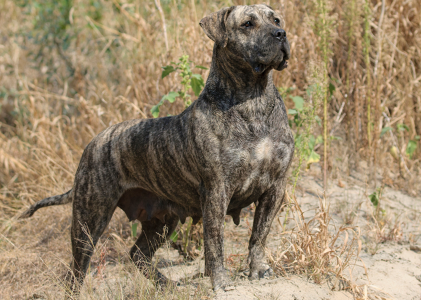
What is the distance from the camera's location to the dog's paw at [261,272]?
3.01 metres

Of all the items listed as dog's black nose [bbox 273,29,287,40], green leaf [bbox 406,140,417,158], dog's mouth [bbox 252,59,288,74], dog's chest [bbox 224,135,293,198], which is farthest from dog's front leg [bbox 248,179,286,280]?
green leaf [bbox 406,140,417,158]

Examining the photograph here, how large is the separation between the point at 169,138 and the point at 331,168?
2720mm

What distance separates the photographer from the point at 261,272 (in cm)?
301

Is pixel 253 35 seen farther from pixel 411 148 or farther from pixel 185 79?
pixel 411 148

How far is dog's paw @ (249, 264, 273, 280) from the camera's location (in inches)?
118

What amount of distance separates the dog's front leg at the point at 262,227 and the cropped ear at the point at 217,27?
969mm

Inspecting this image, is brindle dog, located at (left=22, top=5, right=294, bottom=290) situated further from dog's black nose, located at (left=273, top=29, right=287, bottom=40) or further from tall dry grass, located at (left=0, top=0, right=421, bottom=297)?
tall dry grass, located at (left=0, top=0, right=421, bottom=297)

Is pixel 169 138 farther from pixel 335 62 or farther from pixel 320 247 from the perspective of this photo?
pixel 335 62

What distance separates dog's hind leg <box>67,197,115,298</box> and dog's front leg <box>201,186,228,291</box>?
0.95 metres

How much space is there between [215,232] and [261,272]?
0.48m

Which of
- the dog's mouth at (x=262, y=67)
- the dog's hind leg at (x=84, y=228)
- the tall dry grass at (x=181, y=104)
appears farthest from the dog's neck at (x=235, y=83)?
the tall dry grass at (x=181, y=104)

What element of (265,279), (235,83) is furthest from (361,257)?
(235,83)

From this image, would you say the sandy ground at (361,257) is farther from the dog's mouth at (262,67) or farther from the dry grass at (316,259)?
the dog's mouth at (262,67)

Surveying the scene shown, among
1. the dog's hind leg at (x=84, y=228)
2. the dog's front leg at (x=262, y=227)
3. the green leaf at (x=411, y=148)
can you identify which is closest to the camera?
the dog's front leg at (x=262, y=227)
